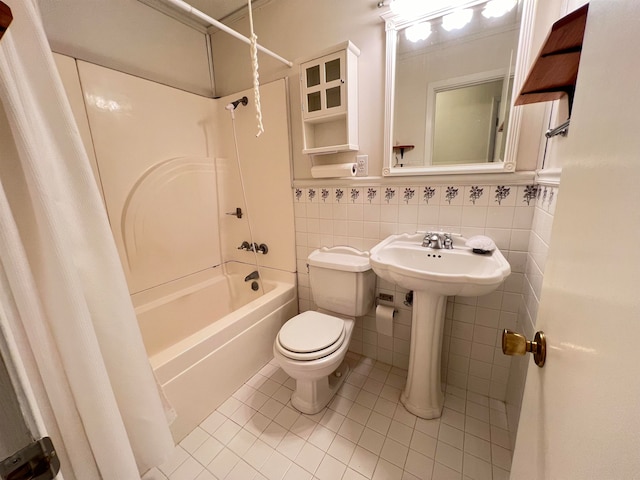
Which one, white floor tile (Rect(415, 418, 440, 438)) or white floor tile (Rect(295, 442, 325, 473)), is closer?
white floor tile (Rect(295, 442, 325, 473))

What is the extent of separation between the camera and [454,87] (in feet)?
4.28

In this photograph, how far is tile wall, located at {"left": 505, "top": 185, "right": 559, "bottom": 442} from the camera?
3.20 feet

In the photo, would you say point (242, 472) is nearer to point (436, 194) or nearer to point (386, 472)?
point (386, 472)

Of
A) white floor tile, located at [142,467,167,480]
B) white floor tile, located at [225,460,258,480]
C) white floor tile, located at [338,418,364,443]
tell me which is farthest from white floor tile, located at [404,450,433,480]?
white floor tile, located at [142,467,167,480]

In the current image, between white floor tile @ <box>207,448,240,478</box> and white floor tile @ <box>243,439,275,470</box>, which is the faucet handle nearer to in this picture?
white floor tile @ <box>243,439,275,470</box>

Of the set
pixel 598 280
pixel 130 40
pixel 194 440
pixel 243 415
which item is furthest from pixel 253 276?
pixel 598 280

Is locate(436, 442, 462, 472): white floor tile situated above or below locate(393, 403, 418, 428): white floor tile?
below

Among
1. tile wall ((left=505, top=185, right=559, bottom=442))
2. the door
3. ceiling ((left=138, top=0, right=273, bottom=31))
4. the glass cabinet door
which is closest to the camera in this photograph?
the door

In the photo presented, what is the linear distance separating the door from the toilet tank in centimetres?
103

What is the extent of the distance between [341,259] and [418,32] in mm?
1245

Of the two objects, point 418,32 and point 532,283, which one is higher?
point 418,32

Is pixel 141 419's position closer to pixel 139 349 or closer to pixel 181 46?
pixel 139 349

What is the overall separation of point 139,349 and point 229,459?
2.58 feet

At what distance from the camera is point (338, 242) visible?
5.66ft
